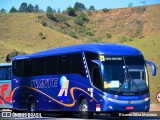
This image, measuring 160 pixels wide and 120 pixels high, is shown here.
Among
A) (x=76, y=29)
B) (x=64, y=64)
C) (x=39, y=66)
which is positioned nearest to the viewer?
(x=64, y=64)

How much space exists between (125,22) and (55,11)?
22832 mm

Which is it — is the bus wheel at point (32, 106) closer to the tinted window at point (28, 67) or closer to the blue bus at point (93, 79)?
the blue bus at point (93, 79)

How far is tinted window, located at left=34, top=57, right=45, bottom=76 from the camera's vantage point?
31219mm

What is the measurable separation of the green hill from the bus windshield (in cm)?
4220

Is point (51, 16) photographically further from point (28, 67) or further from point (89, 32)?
point (28, 67)

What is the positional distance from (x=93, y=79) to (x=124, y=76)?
1.47 m

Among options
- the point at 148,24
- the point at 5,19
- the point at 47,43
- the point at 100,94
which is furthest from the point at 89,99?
the point at 148,24

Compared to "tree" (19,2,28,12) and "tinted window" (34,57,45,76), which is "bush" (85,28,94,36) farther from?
"tinted window" (34,57,45,76)

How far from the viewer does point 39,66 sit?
31625mm

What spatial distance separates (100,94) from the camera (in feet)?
83.4

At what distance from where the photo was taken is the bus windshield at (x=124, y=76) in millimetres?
25297

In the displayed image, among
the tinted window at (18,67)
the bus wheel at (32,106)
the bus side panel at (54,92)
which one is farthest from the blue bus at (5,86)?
the bus wheel at (32,106)

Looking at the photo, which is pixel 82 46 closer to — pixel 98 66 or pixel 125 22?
pixel 98 66

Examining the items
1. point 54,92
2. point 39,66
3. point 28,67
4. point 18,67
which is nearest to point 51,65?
point 54,92
